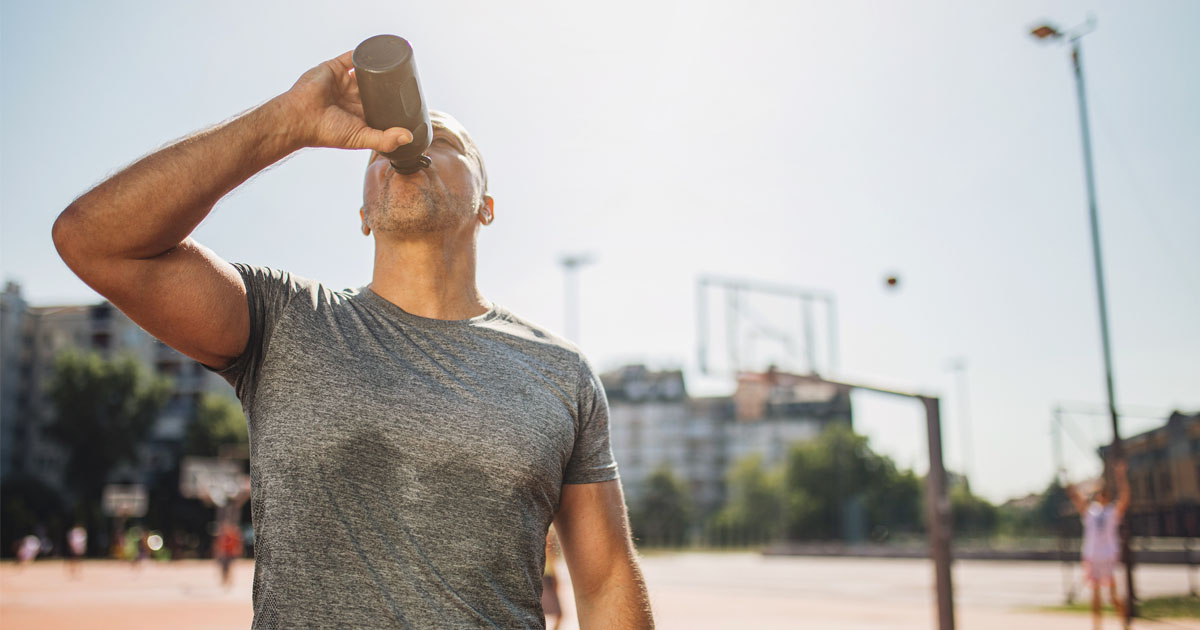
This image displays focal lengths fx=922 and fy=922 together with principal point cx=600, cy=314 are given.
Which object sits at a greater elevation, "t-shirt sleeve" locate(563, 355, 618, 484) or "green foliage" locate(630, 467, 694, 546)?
"t-shirt sleeve" locate(563, 355, 618, 484)

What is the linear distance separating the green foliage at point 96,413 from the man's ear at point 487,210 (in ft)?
191

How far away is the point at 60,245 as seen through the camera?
1569 millimetres

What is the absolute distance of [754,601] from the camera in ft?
62.8

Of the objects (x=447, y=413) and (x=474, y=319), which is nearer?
(x=447, y=413)

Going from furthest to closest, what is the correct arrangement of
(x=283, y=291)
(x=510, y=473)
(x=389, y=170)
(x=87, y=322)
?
(x=87, y=322)
(x=389, y=170)
(x=283, y=291)
(x=510, y=473)

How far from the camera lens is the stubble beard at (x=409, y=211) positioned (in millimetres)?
1959

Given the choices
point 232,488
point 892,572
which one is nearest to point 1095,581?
point 892,572

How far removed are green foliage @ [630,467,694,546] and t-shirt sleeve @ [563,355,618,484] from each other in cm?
8196

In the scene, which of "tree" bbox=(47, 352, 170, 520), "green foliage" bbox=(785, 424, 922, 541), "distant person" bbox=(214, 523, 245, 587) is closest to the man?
"distant person" bbox=(214, 523, 245, 587)

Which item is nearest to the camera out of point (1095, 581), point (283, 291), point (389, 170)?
point (283, 291)

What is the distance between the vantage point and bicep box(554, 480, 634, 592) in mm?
1995

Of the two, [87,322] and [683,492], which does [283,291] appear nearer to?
[87,322]

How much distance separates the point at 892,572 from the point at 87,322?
6452 cm

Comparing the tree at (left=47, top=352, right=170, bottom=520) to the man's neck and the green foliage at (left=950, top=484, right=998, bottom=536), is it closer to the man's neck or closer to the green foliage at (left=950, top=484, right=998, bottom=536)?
the man's neck
